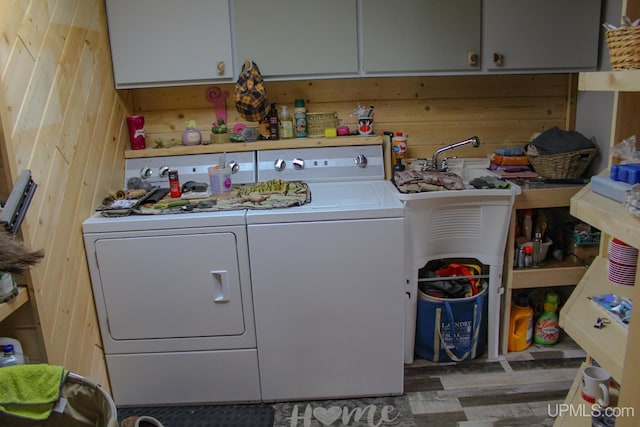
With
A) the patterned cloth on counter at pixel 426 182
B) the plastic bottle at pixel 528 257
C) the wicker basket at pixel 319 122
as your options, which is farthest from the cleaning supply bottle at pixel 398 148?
the plastic bottle at pixel 528 257

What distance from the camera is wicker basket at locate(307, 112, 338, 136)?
108 inches

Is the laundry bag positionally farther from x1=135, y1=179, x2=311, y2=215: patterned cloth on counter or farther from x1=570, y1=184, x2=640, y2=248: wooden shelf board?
x1=570, y1=184, x2=640, y2=248: wooden shelf board

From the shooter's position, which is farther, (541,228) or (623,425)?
(541,228)

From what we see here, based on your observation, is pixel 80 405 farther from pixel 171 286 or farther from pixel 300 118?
pixel 300 118

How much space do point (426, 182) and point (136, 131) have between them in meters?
1.51

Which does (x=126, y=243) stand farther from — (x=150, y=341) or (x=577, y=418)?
(x=577, y=418)

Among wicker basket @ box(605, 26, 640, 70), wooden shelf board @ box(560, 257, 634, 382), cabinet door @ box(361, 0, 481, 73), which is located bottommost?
wooden shelf board @ box(560, 257, 634, 382)

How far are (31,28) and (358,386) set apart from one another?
196 centimetres

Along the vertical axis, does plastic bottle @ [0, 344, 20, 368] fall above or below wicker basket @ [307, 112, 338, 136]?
below

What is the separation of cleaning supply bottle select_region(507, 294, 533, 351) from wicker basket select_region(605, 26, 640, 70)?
1711 mm

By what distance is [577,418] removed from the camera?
55.6 inches

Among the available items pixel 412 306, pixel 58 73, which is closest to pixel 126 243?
pixel 58 73

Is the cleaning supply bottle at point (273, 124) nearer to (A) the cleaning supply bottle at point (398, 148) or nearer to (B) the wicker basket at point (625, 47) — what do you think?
(A) the cleaning supply bottle at point (398, 148)

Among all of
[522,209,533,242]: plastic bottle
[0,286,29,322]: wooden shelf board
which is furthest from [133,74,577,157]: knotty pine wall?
[0,286,29,322]: wooden shelf board
